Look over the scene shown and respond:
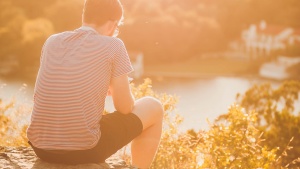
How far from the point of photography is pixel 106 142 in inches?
132

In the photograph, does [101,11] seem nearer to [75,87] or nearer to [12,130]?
[75,87]

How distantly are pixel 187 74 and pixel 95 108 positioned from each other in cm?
5333

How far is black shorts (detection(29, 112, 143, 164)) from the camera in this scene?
129 inches

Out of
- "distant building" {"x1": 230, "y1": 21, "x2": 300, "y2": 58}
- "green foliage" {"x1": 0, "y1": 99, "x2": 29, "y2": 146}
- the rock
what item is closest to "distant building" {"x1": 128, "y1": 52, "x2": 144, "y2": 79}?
"distant building" {"x1": 230, "y1": 21, "x2": 300, "y2": 58}

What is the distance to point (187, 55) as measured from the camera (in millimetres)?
61750

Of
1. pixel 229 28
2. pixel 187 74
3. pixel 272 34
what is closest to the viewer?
pixel 187 74

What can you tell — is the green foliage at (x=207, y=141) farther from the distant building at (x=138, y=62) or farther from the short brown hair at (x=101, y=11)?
the distant building at (x=138, y=62)

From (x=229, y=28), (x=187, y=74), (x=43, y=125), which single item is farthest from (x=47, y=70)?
(x=229, y=28)

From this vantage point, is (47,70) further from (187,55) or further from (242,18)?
(242,18)

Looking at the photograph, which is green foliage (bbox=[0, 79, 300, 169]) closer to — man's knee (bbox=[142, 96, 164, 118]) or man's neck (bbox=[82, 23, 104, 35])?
man's knee (bbox=[142, 96, 164, 118])

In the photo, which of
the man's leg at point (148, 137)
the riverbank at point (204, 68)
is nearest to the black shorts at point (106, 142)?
the man's leg at point (148, 137)

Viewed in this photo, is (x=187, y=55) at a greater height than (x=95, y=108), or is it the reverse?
(x=187, y=55)

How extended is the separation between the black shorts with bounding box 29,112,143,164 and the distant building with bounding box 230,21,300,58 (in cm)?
6460

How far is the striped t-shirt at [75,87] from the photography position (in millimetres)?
3248
